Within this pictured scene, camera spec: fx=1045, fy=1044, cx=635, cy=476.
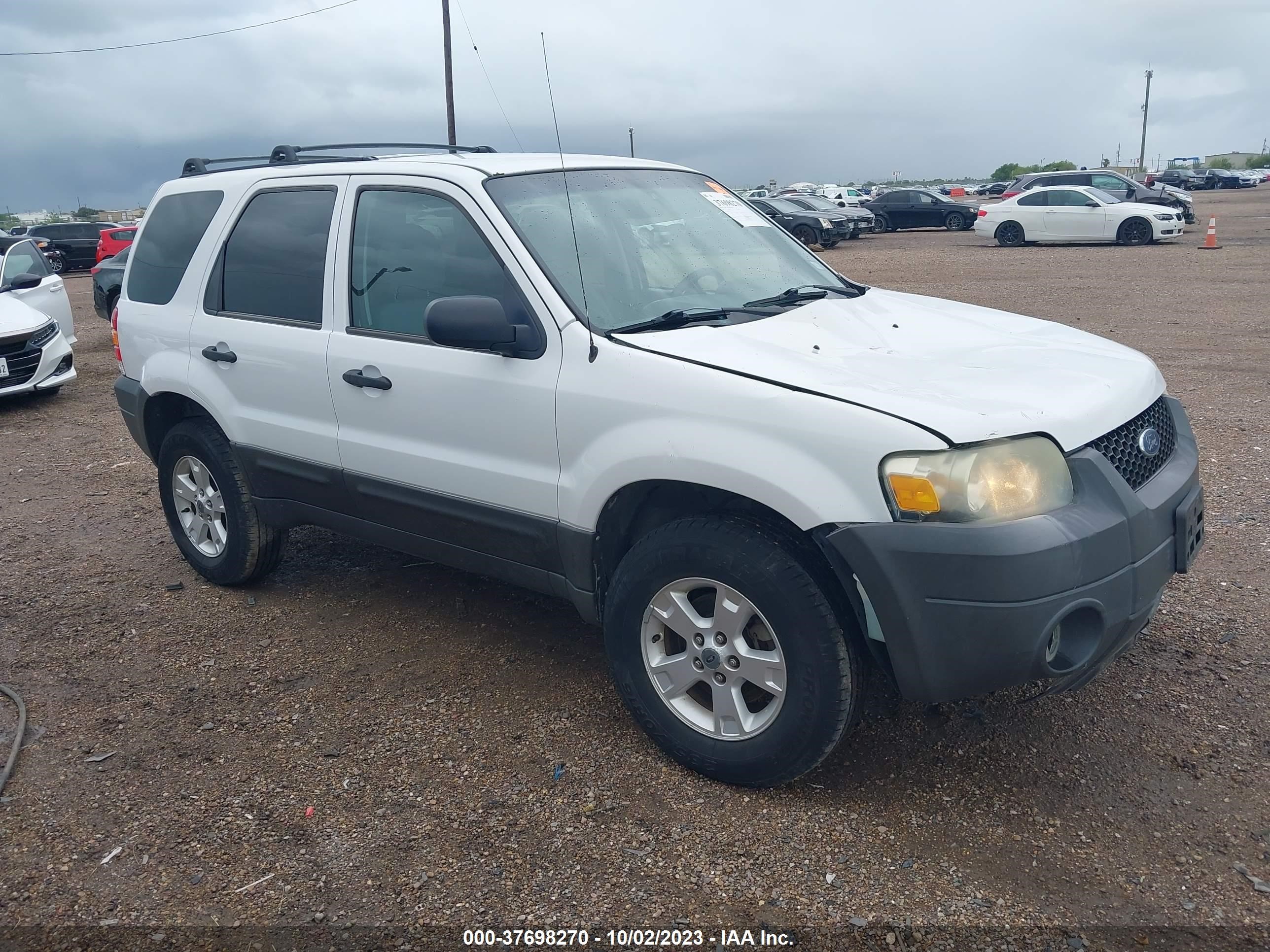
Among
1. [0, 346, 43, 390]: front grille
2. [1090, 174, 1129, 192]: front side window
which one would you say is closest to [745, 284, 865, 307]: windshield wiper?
[0, 346, 43, 390]: front grille

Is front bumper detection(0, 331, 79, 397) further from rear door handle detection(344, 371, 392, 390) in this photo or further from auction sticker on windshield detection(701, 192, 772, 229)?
auction sticker on windshield detection(701, 192, 772, 229)

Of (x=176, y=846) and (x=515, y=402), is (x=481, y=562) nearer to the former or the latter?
(x=515, y=402)

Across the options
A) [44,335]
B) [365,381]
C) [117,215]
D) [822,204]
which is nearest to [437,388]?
[365,381]

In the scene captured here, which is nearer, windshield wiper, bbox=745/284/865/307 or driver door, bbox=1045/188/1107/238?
windshield wiper, bbox=745/284/865/307

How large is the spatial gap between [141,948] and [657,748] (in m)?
1.60

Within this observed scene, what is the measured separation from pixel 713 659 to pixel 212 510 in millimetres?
2928

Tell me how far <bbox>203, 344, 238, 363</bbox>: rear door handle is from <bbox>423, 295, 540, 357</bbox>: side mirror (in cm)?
158

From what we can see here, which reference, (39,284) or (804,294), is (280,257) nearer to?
(804,294)

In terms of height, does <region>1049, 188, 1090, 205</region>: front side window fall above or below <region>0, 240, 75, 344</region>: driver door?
below

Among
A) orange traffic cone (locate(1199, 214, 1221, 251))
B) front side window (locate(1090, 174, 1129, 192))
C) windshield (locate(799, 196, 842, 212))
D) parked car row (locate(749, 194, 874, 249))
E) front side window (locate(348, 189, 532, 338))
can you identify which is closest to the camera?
front side window (locate(348, 189, 532, 338))

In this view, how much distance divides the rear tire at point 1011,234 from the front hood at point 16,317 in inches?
819

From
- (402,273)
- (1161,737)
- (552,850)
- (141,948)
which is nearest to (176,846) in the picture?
(141,948)

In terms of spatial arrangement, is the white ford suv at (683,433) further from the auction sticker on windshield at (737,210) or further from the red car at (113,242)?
the red car at (113,242)

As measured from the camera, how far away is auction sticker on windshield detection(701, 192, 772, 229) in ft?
14.2
